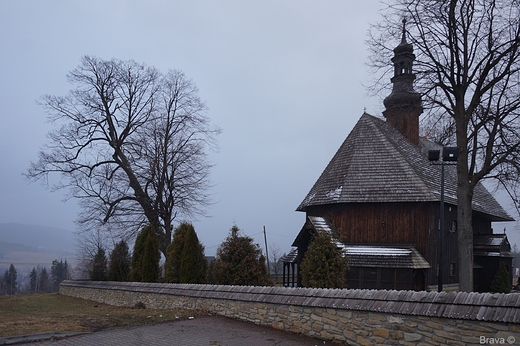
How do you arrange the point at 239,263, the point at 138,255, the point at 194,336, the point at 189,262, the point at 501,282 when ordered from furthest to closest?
the point at 501,282, the point at 138,255, the point at 189,262, the point at 239,263, the point at 194,336

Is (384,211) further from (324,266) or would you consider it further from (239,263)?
(239,263)

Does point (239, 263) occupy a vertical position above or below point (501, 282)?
above

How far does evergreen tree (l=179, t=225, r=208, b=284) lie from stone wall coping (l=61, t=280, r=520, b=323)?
419 cm

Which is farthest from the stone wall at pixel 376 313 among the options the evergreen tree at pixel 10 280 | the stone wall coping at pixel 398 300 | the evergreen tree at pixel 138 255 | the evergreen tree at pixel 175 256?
the evergreen tree at pixel 10 280

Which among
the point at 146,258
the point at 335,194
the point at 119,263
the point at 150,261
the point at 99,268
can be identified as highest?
the point at 335,194

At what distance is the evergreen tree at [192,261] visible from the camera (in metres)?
17.3

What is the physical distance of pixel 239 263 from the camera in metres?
15.1

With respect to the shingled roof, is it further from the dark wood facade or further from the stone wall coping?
the stone wall coping

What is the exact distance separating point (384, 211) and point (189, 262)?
35.3 feet

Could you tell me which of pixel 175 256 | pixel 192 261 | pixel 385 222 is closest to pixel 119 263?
pixel 175 256

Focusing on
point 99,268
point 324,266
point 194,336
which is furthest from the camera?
point 99,268

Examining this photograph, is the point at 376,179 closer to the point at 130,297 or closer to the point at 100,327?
the point at 130,297

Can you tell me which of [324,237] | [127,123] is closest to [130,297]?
[324,237]

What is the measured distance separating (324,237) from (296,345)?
17.8 feet
